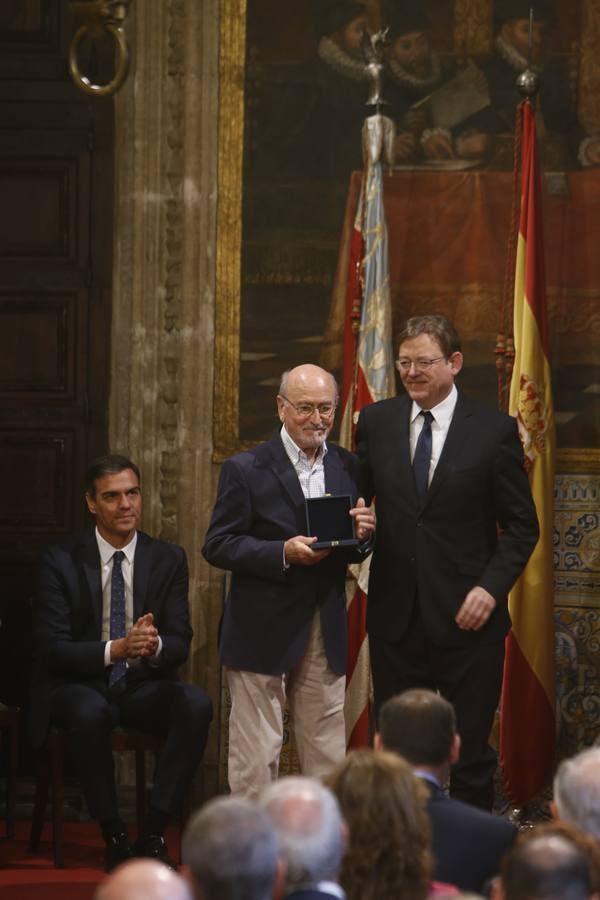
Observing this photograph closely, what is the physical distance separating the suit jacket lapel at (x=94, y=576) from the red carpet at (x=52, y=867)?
95 cm

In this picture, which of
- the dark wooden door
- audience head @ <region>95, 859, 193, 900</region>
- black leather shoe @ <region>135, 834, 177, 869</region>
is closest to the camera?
audience head @ <region>95, 859, 193, 900</region>

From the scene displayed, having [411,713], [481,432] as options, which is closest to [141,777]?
[481,432]

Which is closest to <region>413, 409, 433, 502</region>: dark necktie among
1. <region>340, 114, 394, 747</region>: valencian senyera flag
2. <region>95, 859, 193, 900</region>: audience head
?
<region>340, 114, 394, 747</region>: valencian senyera flag

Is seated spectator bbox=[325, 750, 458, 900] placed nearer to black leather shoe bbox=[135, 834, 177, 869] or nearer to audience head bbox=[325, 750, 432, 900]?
audience head bbox=[325, 750, 432, 900]

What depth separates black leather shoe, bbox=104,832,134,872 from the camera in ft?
19.0

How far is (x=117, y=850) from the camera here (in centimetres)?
580

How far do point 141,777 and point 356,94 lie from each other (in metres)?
3.33

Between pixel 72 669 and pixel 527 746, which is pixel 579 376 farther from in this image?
pixel 72 669

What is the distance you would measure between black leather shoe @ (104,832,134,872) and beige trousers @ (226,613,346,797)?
612 millimetres

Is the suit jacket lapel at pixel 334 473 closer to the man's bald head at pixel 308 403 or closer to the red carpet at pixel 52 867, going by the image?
the man's bald head at pixel 308 403

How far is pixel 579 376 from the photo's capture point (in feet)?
23.0

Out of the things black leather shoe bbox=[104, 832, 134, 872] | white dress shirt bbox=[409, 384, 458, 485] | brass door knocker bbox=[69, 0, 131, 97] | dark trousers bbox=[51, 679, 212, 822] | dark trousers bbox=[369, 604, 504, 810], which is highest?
brass door knocker bbox=[69, 0, 131, 97]

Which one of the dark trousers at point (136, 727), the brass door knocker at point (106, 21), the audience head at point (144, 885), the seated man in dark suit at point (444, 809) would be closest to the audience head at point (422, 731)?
the seated man in dark suit at point (444, 809)

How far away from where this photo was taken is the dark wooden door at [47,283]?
724cm
